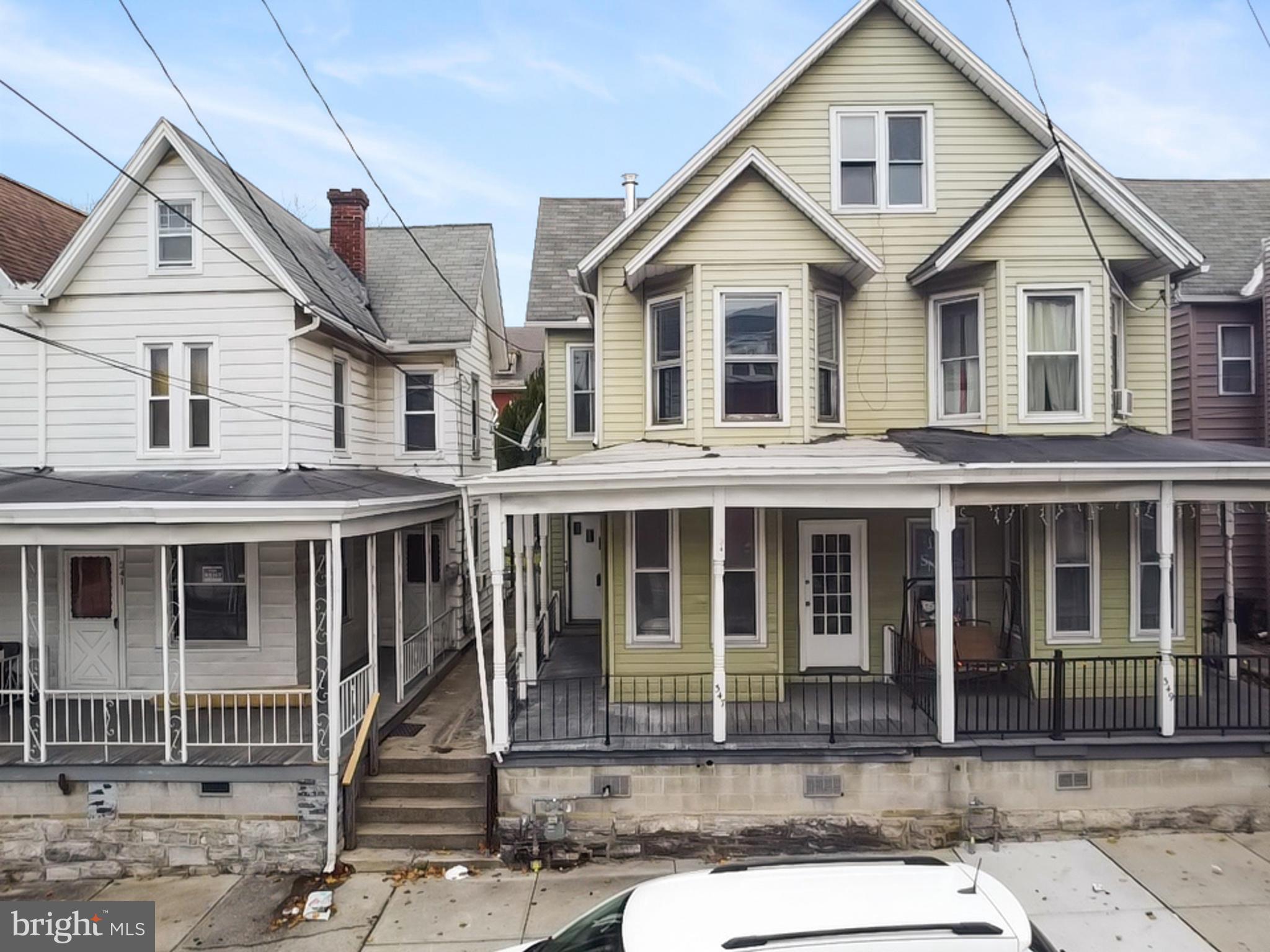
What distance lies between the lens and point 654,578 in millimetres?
10102

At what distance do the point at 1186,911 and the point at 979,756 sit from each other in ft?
6.74

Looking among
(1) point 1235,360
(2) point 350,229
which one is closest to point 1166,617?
(1) point 1235,360

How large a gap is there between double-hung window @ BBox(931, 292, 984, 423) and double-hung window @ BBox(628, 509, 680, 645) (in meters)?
4.23

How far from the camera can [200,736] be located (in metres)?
9.14

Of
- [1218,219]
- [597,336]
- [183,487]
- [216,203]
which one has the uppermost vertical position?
[1218,219]

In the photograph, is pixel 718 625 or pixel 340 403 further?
pixel 340 403

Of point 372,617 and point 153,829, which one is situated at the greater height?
point 372,617

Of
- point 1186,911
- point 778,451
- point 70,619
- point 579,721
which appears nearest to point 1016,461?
point 778,451

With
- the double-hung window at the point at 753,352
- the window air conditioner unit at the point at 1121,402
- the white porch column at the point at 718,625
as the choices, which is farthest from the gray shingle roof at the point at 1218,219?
the white porch column at the point at 718,625

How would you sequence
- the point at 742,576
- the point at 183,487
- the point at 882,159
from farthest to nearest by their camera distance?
the point at 882,159 → the point at 742,576 → the point at 183,487

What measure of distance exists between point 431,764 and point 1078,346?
381 inches

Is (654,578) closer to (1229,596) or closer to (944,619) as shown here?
(944,619)

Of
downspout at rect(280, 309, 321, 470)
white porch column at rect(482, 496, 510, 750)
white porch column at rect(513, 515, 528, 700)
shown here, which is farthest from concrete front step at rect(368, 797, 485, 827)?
downspout at rect(280, 309, 321, 470)

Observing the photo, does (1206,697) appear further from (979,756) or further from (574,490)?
(574,490)
